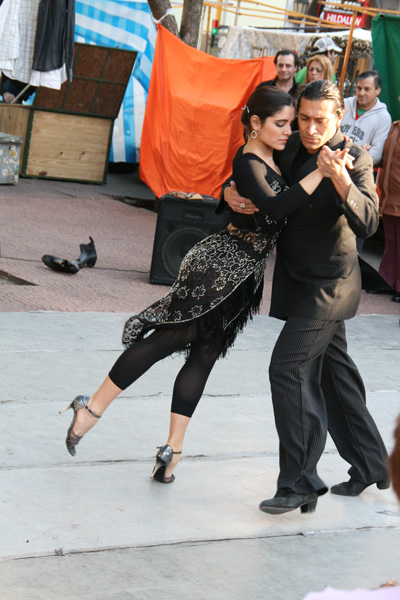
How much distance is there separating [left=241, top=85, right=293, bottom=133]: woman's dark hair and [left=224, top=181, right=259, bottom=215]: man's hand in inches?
11.3

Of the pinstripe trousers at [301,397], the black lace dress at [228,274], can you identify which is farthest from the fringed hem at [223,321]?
the pinstripe trousers at [301,397]

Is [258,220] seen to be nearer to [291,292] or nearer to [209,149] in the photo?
[291,292]

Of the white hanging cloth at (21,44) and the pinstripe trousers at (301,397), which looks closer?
the pinstripe trousers at (301,397)

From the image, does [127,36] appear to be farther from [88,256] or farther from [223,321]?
[223,321]

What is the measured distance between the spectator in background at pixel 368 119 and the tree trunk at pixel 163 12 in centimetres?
459

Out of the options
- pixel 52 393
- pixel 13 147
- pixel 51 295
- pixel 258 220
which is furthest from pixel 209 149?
pixel 258 220

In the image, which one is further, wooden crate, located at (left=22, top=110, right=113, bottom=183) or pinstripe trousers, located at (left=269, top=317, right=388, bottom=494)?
wooden crate, located at (left=22, top=110, right=113, bottom=183)

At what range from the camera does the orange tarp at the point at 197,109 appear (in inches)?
458

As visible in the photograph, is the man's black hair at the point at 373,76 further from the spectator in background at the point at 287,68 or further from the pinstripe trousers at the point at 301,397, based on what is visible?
the pinstripe trousers at the point at 301,397

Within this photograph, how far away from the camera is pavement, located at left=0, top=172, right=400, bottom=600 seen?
11.0ft

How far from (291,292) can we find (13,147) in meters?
10.1

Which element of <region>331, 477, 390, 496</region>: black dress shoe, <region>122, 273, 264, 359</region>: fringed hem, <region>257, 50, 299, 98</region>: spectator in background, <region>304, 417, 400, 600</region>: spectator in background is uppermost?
<region>257, 50, 299, 98</region>: spectator in background

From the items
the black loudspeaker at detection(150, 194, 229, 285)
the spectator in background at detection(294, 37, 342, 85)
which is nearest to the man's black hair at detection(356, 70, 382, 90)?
the spectator in background at detection(294, 37, 342, 85)

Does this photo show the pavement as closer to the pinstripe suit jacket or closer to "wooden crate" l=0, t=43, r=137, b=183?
the pinstripe suit jacket
